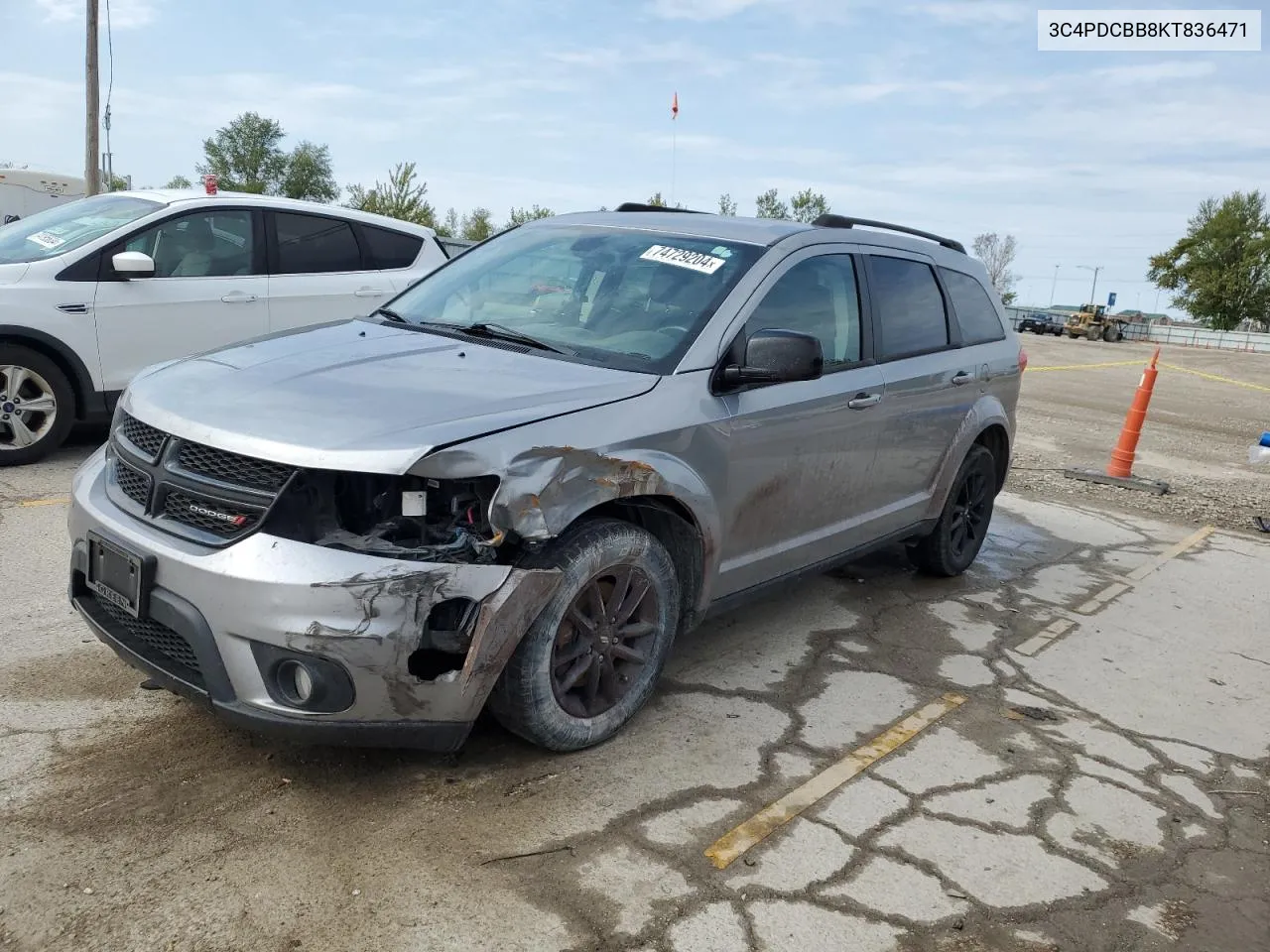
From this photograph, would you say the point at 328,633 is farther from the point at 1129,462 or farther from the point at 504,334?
the point at 1129,462

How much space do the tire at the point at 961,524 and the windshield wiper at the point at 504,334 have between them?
2.58m

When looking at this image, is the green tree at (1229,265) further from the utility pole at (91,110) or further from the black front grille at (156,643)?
the black front grille at (156,643)

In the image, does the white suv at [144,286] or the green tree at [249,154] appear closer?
the white suv at [144,286]

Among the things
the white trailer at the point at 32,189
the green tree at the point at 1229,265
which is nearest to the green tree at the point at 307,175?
the white trailer at the point at 32,189

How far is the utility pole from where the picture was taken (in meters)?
21.7

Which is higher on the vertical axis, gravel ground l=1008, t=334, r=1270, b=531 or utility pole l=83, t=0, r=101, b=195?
utility pole l=83, t=0, r=101, b=195

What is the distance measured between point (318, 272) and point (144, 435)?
462 centimetres

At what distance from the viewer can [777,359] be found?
3617 millimetres

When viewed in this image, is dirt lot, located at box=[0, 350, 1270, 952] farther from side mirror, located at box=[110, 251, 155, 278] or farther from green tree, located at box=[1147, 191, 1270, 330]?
green tree, located at box=[1147, 191, 1270, 330]

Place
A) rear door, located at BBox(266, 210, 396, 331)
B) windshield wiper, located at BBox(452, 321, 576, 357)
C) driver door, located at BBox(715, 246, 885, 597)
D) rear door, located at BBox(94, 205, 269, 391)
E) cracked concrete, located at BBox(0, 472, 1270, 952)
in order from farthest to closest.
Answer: rear door, located at BBox(266, 210, 396, 331)
rear door, located at BBox(94, 205, 269, 391)
driver door, located at BBox(715, 246, 885, 597)
windshield wiper, located at BBox(452, 321, 576, 357)
cracked concrete, located at BBox(0, 472, 1270, 952)

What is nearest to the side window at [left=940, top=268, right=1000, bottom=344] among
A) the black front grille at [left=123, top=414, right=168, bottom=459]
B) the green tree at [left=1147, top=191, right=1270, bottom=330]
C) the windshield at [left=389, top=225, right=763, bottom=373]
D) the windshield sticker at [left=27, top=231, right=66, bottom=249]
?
the windshield at [left=389, top=225, right=763, bottom=373]

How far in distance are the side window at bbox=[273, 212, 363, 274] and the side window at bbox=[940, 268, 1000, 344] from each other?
4402 millimetres

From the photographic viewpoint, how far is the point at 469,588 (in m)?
2.88

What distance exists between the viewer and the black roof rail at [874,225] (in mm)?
4844
